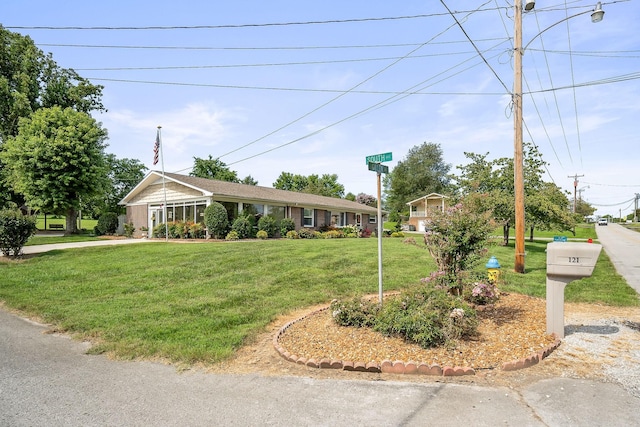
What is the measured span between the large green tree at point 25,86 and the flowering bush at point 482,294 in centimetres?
3092

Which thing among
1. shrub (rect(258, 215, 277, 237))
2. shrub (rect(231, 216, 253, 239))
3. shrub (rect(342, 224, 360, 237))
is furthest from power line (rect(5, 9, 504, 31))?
shrub (rect(342, 224, 360, 237))

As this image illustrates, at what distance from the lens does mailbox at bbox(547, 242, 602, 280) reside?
4590 millimetres

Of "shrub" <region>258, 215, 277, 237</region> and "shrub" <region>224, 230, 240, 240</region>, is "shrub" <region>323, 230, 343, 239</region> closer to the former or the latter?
"shrub" <region>258, 215, 277, 237</region>

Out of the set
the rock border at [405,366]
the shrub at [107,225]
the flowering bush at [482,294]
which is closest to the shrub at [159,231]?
the shrub at [107,225]

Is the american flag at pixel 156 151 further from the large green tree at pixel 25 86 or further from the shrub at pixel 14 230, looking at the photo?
the large green tree at pixel 25 86

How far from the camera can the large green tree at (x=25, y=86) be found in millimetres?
27188

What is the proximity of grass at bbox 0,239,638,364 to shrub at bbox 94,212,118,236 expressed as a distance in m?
12.4

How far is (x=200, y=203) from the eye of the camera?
21.0 meters

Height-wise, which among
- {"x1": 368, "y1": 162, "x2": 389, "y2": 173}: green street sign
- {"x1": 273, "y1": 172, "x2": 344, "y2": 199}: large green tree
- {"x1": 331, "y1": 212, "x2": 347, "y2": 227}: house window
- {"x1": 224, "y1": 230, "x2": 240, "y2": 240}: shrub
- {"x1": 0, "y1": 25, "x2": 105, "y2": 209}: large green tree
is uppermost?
{"x1": 0, "y1": 25, "x2": 105, "y2": 209}: large green tree

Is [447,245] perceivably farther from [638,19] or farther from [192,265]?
[638,19]

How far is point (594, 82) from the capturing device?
1231cm

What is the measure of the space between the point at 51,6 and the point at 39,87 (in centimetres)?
2590

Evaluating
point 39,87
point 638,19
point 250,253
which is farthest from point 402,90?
point 39,87

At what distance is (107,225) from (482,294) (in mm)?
26399
